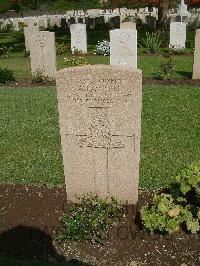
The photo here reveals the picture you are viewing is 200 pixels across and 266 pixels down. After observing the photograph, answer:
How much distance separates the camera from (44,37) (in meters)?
11.9

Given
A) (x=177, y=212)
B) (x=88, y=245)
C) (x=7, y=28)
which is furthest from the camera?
(x=7, y=28)

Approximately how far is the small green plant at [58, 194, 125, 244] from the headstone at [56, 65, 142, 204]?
0.15m

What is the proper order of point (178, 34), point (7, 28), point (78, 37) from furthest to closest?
point (7, 28), point (178, 34), point (78, 37)

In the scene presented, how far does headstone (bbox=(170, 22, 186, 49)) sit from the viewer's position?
17609 millimetres

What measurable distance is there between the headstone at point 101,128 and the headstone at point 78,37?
13521 mm

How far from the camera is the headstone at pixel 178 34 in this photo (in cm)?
1761

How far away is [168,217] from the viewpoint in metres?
4.13

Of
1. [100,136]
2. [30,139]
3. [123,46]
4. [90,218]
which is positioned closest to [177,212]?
[90,218]

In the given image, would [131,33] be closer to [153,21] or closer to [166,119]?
[166,119]

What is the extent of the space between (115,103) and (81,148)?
0.73 meters

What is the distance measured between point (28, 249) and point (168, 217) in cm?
158

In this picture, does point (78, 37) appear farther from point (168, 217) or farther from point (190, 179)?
point (168, 217)

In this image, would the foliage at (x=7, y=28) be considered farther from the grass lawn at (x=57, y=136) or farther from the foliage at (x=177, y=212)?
the foliage at (x=177, y=212)

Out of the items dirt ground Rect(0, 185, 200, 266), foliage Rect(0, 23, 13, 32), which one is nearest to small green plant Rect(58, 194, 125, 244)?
dirt ground Rect(0, 185, 200, 266)
